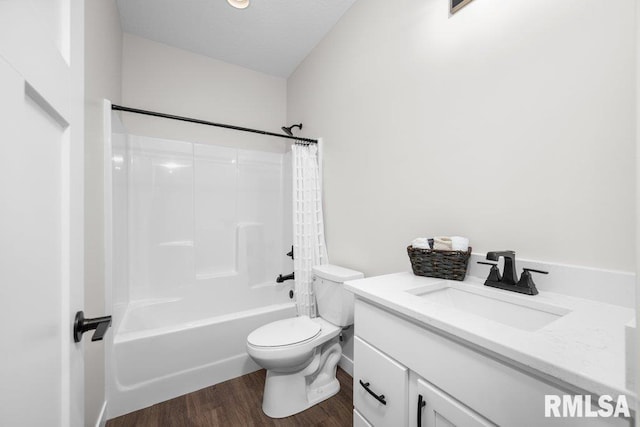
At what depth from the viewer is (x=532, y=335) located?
63 cm

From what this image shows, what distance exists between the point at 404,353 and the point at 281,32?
2.41 meters

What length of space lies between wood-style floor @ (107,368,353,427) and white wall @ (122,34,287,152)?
2.07 metres

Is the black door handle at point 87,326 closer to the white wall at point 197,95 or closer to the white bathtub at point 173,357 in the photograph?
the white bathtub at point 173,357

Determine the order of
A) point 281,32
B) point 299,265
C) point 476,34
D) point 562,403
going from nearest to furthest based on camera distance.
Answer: point 562,403 < point 476,34 < point 299,265 < point 281,32

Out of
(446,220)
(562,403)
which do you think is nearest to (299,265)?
(446,220)

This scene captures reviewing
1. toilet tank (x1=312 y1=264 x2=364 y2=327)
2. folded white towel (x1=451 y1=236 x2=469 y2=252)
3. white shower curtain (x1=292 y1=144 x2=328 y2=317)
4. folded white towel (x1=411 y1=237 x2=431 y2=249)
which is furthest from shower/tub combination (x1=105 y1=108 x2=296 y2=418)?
folded white towel (x1=451 y1=236 x2=469 y2=252)

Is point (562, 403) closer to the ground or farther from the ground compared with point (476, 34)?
closer to the ground

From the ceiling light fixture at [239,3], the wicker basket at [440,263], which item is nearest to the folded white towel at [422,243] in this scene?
the wicker basket at [440,263]

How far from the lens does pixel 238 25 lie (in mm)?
2076

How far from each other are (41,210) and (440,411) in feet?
3.41

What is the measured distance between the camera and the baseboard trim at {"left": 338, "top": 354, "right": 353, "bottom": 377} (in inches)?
73.4

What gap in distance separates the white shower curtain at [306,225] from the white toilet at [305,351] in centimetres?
14

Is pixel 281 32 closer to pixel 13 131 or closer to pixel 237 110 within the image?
pixel 237 110

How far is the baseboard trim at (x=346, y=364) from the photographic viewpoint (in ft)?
6.12
